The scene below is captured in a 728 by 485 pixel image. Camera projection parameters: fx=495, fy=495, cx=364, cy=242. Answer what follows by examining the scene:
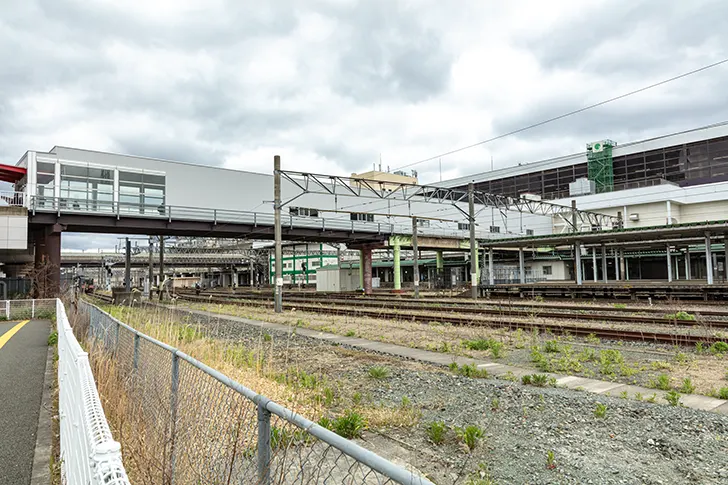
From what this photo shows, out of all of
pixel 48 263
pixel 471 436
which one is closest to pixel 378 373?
pixel 471 436

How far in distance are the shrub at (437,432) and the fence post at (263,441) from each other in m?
3.66

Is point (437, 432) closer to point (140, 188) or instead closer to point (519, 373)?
point (519, 373)

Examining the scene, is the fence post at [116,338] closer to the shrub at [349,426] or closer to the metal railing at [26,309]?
the shrub at [349,426]

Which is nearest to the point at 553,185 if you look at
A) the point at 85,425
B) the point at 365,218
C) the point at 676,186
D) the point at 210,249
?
the point at 676,186

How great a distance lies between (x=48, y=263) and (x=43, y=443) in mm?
29235

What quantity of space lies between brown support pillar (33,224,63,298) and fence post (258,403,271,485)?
3216 centimetres

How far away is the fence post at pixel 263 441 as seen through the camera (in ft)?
8.72

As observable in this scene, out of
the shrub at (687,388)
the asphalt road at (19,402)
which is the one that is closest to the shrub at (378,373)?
the shrub at (687,388)

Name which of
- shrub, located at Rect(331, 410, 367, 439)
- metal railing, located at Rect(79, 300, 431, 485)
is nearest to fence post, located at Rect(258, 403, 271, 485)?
metal railing, located at Rect(79, 300, 431, 485)

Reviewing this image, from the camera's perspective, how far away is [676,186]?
2356 inches

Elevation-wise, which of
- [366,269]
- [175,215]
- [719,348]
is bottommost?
[719,348]

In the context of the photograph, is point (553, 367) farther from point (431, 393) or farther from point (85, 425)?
point (85, 425)

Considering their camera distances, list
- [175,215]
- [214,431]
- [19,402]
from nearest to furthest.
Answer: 1. [214,431]
2. [19,402]
3. [175,215]

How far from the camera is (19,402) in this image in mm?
8281
